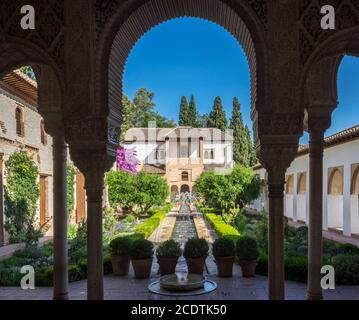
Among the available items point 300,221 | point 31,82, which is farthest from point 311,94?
point 300,221

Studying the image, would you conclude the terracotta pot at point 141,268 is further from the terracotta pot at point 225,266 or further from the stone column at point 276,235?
the stone column at point 276,235

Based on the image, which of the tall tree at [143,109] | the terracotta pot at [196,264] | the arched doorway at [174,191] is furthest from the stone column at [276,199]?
the tall tree at [143,109]

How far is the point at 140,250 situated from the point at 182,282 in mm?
2302

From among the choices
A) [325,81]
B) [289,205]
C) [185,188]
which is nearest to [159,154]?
[185,188]

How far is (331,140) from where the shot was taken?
18453 millimetres

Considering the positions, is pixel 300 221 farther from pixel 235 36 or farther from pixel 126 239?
pixel 235 36

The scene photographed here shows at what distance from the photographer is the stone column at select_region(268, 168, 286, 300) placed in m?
5.43

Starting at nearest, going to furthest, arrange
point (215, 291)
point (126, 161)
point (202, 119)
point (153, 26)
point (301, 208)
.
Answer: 1. point (153, 26)
2. point (215, 291)
3. point (301, 208)
4. point (126, 161)
5. point (202, 119)

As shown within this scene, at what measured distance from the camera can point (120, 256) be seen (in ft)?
33.7

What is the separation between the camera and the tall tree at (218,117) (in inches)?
2186

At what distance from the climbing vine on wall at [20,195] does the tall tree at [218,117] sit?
41389 mm

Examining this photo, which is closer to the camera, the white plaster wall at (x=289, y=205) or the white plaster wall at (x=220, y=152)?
the white plaster wall at (x=289, y=205)

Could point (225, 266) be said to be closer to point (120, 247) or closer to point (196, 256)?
point (196, 256)

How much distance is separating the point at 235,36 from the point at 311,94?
5.35ft
